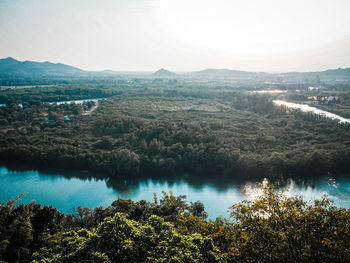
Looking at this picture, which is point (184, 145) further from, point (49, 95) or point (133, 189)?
point (49, 95)

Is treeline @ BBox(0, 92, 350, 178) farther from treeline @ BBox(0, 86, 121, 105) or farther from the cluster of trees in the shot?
treeline @ BBox(0, 86, 121, 105)

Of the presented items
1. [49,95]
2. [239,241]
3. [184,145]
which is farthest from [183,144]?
[49,95]

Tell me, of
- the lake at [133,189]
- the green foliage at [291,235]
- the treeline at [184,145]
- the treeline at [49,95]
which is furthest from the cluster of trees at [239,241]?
the treeline at [49,95]

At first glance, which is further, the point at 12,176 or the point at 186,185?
the point at 12,176

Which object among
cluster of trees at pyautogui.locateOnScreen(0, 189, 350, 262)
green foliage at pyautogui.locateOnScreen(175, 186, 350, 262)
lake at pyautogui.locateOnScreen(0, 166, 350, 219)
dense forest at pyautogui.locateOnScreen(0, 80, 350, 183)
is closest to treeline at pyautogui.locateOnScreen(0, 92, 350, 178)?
dense forest at pyautogui.locateOnScreen(0, 80, 350, 183)

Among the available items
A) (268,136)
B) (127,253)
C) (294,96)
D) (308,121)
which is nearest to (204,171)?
(268,136)

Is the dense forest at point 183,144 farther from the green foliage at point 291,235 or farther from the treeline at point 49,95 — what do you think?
the treeline at point 49,95

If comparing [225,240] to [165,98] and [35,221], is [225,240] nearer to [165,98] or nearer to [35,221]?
[35,221]
